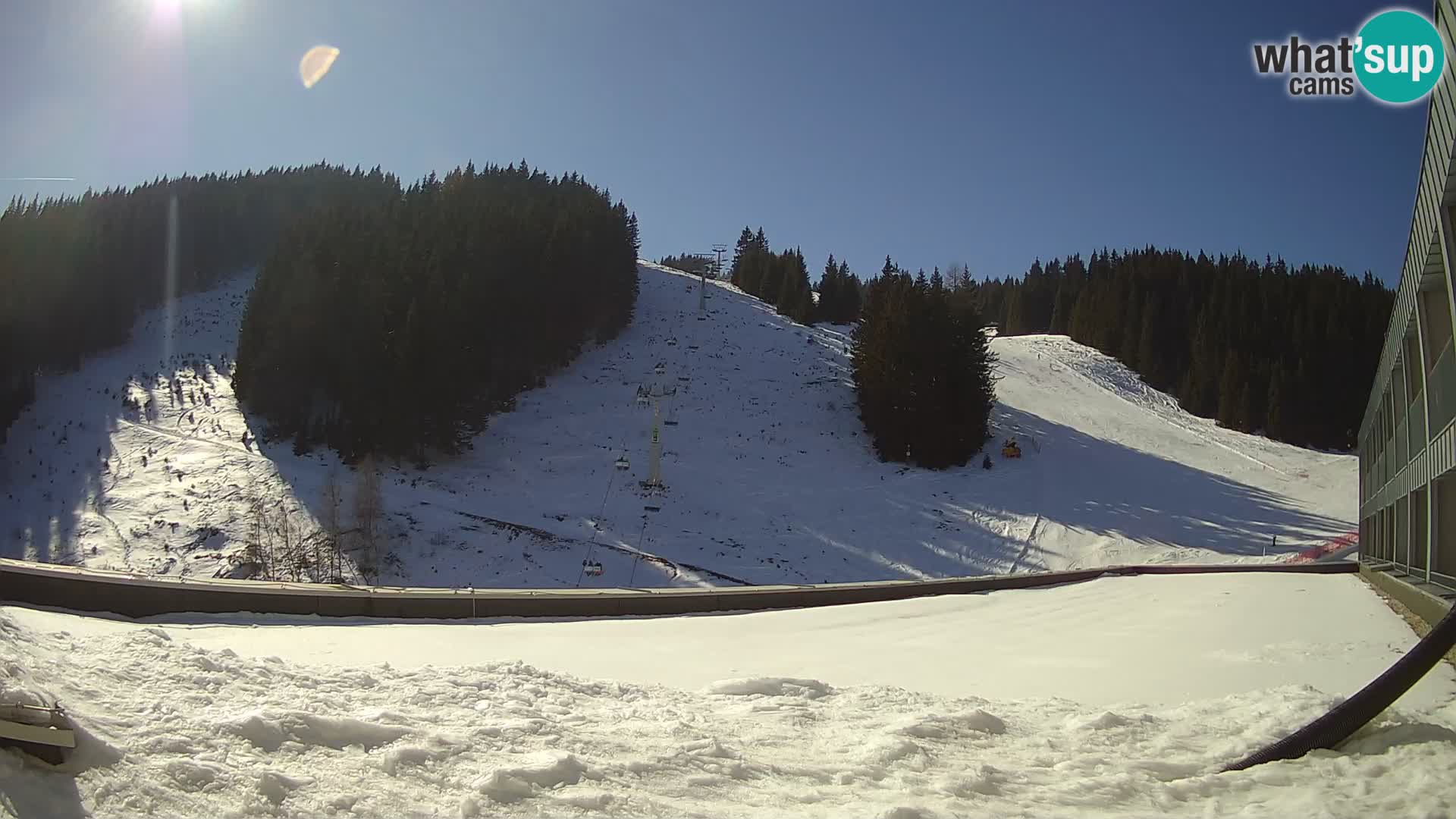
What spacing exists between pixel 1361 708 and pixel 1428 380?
6.27 metres

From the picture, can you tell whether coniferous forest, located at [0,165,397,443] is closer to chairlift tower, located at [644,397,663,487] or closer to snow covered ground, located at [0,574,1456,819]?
chairlift tower, located at [644,397,663,487]

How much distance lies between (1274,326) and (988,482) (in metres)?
38.7

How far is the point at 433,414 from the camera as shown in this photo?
30656 millimetres

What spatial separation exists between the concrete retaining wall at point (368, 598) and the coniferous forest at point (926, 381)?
21.5 m

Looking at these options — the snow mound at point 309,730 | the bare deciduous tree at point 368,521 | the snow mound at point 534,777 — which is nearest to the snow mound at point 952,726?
the snow mound at point 534,777

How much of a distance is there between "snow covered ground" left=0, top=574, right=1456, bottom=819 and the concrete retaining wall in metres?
1.86

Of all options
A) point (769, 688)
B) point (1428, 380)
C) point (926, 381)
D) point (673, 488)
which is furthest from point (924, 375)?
point (769, 688)

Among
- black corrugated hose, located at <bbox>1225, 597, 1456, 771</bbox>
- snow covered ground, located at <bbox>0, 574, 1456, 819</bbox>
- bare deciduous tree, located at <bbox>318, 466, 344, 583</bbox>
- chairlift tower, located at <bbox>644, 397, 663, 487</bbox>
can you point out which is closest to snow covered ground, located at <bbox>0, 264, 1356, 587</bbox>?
chairlift tower, located at <bbox>644, 397, 663, 487</bbox>

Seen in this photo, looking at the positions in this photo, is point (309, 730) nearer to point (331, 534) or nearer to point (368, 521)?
point (368, 521)

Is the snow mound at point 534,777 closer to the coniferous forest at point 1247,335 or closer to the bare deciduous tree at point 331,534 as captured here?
the bare deciduous tree at point 331,534

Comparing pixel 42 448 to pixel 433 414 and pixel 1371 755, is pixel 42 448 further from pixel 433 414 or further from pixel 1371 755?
pixel 1371 755

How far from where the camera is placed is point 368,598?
31.8 feet

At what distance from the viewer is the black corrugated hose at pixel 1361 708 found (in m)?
3.93

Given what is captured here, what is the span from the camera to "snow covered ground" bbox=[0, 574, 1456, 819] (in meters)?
3.12
